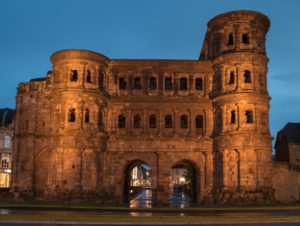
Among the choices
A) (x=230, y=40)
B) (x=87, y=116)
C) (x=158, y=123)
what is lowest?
(x=158, y=123)

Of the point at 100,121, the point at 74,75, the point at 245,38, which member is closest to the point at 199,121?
the point at 245,38

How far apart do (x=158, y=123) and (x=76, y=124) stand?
31.9 ft

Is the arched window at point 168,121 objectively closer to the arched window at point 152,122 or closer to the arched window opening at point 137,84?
the arched window at point 152,122

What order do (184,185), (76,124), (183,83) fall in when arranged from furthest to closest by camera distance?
(184,185)
(183,83)
(76,124)

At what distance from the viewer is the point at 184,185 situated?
93562mm

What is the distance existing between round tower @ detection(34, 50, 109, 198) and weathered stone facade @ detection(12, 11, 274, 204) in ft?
0.37

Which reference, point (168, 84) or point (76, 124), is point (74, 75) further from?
point (168, 84)

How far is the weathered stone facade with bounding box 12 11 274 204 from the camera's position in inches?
1607

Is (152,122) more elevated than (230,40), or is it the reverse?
(230,40)

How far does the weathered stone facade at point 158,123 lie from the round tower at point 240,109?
11 cm

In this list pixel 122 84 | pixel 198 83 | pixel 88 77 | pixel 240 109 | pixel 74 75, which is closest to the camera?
pixel 240 109

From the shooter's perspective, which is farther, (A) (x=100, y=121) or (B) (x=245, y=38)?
(B) (x=245, y=38)

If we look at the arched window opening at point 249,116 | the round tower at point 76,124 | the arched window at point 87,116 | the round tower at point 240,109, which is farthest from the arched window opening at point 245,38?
the arched window at point 87,116

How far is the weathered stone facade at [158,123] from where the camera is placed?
4081 cm
